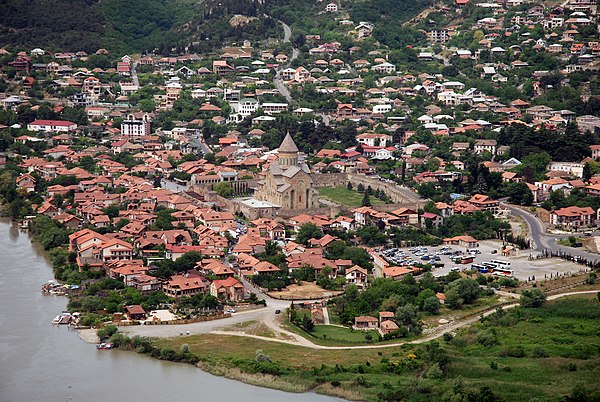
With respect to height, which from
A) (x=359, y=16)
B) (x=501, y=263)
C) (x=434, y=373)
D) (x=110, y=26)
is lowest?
(x=434, y=373)

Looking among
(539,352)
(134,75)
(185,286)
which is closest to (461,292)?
(539,352)

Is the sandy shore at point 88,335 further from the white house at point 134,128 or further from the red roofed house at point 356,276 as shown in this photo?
the white house at point 134,128

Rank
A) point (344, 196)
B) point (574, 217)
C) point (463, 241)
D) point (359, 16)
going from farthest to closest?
point (359, 16) → point (344, 196) → point (574, 217) → point (463, 241)

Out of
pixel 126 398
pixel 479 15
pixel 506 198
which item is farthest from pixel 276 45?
pixel 126 398

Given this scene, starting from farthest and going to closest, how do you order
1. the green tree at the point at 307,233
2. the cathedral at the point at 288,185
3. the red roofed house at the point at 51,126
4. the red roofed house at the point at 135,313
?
the red roofed house at the point at 51,126 → the cathedral at the point at 288,185 → the green tree at the point at 307,233 → the red roofed house at the point at 135,313

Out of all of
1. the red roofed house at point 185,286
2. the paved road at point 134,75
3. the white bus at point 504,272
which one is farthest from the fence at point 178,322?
the paved road at point 134,75

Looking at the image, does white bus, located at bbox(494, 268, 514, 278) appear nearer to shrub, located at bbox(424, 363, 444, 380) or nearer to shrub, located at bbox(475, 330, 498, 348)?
shrub, located at bbox(475, 330, 498, 348)

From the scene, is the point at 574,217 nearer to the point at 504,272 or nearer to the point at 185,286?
the point at 504,272
